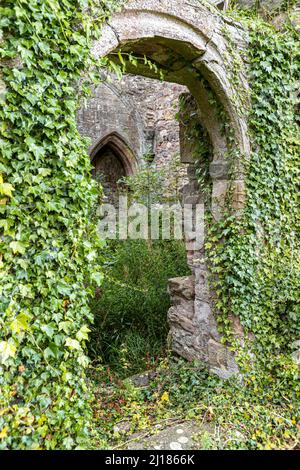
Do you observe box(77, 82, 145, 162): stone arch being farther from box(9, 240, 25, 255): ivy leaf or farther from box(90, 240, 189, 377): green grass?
box(9, 240, 25, 255): ivy leaf

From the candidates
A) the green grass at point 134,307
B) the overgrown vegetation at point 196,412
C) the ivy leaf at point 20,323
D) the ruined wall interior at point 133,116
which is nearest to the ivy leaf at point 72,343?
the ivy leaf at point 20,323

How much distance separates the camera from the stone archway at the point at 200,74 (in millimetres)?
2607

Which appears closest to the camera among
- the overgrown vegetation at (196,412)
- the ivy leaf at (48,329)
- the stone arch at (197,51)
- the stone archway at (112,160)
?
the ivy leaf at (48,329)

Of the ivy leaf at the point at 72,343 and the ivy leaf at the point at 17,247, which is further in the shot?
the ivy leaf at the point at 72,343

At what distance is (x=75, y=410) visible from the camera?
7.28 ft

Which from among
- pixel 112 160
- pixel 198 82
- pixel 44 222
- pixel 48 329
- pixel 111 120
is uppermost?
pixel 111 120

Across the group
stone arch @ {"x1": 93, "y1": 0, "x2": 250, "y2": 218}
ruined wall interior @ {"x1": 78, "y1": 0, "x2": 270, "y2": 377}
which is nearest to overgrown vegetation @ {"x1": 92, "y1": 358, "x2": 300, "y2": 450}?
ruined wall interior @ {"x1": 78, "y1": 0, "x2": 270, "y2": 377}

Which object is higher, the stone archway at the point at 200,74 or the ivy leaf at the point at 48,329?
the stone archway at the point at 200,74

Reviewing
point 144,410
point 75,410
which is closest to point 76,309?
point 75,410

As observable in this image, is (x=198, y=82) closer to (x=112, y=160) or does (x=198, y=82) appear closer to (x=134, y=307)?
(x=134, y=307)

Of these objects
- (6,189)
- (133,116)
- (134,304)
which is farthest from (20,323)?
(133,116)

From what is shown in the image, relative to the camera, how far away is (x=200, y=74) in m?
3.20

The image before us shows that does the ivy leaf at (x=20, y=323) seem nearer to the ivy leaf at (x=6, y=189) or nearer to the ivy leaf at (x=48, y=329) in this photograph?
the ivy leaf at (x=48, y=329)

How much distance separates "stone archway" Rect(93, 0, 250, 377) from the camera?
2.61m
